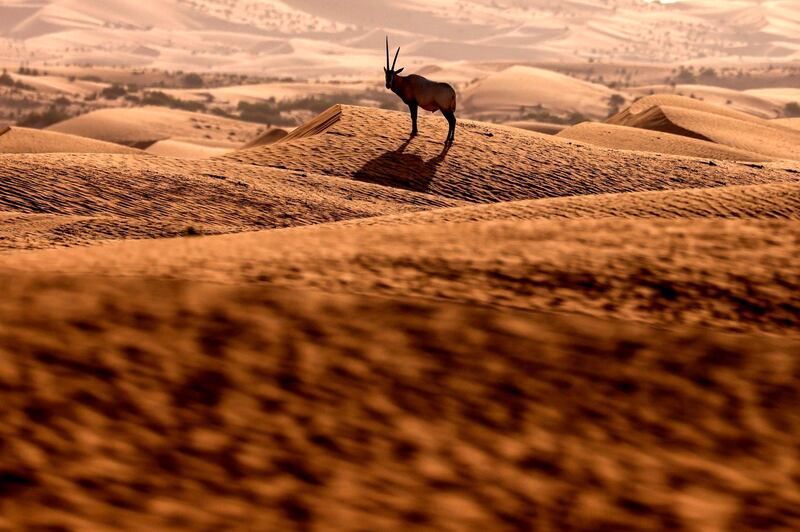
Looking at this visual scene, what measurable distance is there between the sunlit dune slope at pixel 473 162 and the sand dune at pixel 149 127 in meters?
11.7

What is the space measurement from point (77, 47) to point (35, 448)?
9601 centimetres

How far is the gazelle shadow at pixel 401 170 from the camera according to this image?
9828mm

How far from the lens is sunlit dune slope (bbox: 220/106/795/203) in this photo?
1001cm

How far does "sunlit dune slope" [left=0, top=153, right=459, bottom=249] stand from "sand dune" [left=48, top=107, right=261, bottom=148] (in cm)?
1325

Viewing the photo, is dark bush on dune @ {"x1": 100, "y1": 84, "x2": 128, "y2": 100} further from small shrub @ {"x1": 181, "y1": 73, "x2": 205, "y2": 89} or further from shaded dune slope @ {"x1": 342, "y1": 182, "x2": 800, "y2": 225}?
shaded dune slope @ {"x1": 342, "y1": 182, "x2": 800, "y2": 225}

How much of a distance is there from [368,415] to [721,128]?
1560 centimetres

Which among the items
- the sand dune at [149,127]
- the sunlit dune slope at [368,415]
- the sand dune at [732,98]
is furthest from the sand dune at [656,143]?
the sand dune at [732,98]

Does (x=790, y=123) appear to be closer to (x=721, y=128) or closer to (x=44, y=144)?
(x=721, y=128)

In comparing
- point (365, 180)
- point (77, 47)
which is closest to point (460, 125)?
point (365, 180)

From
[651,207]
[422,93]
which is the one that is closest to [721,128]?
[422,93]

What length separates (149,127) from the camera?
2595 centimetres

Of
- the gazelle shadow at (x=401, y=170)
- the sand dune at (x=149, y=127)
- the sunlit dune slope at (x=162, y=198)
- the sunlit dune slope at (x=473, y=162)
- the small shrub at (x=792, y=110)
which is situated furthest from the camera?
the small shrub at (x=792, y=110)

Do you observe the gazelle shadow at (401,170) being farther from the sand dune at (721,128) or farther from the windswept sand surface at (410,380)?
the sand dune at (721,128)

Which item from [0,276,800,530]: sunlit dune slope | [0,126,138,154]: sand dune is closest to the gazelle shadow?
[0,126,138,154]: sand dune
